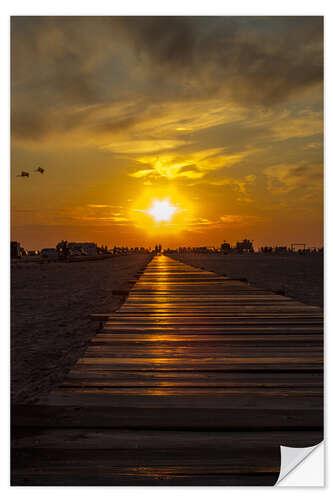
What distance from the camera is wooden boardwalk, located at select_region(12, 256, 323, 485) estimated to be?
2111 mm

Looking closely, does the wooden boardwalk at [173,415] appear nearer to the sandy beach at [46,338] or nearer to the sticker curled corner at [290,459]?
the sticker curled corner at [290,459]

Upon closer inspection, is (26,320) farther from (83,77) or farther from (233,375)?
(233,375)

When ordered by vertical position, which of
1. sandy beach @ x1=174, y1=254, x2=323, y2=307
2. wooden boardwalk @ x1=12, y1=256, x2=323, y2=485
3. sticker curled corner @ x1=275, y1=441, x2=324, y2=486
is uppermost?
wooden boardwalk @ x1=12, y1=256, x2=323, y2=485

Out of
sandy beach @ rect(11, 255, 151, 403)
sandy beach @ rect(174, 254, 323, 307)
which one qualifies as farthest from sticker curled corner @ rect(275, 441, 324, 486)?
sandy beach @ rect(174, 254, 323, 307)

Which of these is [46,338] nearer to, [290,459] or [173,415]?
[173,415]

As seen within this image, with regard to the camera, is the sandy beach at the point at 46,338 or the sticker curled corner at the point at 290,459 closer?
the sticker curled corner at the point at 290,459

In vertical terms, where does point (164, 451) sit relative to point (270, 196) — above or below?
below

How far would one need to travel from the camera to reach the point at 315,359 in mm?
3818

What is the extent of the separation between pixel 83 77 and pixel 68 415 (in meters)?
4.03

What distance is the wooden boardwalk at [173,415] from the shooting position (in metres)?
2.11

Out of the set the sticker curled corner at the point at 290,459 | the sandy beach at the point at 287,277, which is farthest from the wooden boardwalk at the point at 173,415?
the sandy beach at the point at 287,277

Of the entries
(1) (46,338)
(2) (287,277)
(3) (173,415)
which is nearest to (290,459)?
(3) (173,415)

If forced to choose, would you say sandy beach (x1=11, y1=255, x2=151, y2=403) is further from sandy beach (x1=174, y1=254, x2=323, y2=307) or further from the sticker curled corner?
sandy beach (x1=174, y1=254, x2=323, y2=307)
